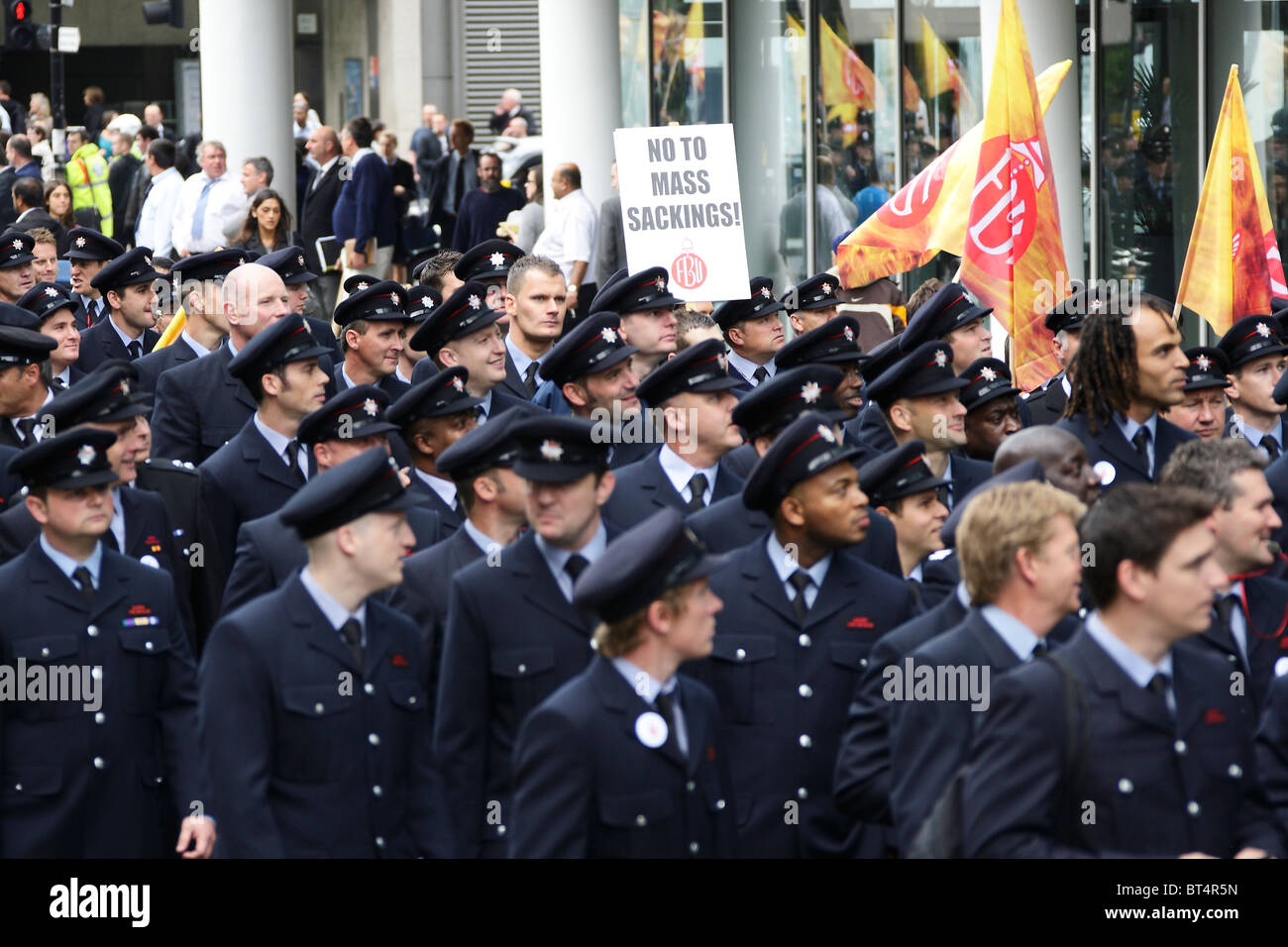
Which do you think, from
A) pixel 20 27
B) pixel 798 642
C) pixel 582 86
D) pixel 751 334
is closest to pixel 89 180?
pixel 20 27

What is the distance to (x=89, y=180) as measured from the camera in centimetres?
2283

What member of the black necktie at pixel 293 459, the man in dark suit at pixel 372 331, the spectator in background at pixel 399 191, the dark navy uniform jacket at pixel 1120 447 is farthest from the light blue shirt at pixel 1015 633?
the spectator in background at pixel 399 191

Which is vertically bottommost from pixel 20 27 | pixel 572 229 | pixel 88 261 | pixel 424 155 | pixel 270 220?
pixel 88 261

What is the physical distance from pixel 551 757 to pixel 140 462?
397 cm

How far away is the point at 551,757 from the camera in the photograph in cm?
457

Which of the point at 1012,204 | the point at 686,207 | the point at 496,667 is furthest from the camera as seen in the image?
the point at 686,207

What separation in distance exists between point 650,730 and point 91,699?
1.99 meters

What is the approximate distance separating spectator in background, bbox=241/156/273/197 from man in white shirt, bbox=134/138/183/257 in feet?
5.40

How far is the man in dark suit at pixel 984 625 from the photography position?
15.6 ft

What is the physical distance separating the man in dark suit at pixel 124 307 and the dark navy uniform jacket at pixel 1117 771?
8.09 metres

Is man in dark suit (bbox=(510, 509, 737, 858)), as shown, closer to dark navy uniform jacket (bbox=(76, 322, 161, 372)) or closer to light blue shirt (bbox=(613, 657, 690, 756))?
light blue shirt (bbox=(613, 657, 690, 756))

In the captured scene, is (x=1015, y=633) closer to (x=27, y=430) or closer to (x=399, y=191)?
(x=27, y=430)

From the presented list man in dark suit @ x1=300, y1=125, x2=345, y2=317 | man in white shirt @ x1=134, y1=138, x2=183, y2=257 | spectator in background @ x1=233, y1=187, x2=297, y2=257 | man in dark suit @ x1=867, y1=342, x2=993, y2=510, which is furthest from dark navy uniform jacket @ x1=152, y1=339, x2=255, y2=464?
man in dark suit @ x1=300, y1=125, x2=345, y2=317
